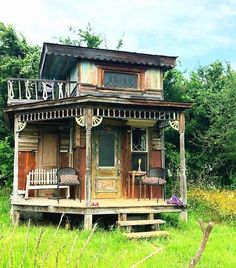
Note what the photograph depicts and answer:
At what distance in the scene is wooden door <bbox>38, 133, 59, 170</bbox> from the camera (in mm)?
13328

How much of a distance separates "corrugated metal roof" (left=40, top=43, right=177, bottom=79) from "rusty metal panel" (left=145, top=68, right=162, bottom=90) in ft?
0.74

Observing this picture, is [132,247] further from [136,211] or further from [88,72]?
[88,72]

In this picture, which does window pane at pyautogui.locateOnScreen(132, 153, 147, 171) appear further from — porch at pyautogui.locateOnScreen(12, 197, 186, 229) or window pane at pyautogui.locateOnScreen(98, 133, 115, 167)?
porch at pyautogui.locateOnScreen(12, 197, 186, 229)

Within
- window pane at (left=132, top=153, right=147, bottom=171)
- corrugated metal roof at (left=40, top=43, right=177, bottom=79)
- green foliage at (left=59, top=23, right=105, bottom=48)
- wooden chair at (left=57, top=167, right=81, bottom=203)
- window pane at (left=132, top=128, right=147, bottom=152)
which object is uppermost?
green foliage at (left=59, top=23, right=105, bottom=48)

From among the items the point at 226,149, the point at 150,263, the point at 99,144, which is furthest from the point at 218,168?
the point at 150,263

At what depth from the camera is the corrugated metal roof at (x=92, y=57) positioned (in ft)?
41.2

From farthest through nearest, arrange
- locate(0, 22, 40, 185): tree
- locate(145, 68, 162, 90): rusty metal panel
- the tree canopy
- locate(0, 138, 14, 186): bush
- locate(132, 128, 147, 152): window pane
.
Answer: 1. locate(0, 22, 40, 185): tree
2. locate(0, 138, 14, 186): bush
3. the tree canopy
4. locate(145, 68, 162, 90): rusty metal panel
5. locate(132, 128, 147, 152): window pane

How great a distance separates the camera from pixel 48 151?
13.4 meters

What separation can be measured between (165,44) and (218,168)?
88.2 ft

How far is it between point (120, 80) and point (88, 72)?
3.83 ft

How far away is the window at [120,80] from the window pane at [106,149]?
191 cm

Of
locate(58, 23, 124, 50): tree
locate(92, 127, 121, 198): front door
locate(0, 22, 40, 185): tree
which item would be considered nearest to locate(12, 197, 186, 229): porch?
locate(92, 127, 121, 198): front door

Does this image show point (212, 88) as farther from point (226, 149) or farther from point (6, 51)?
point (6, 51)

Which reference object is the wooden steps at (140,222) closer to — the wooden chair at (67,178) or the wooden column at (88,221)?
the wooden column at (88,221)
